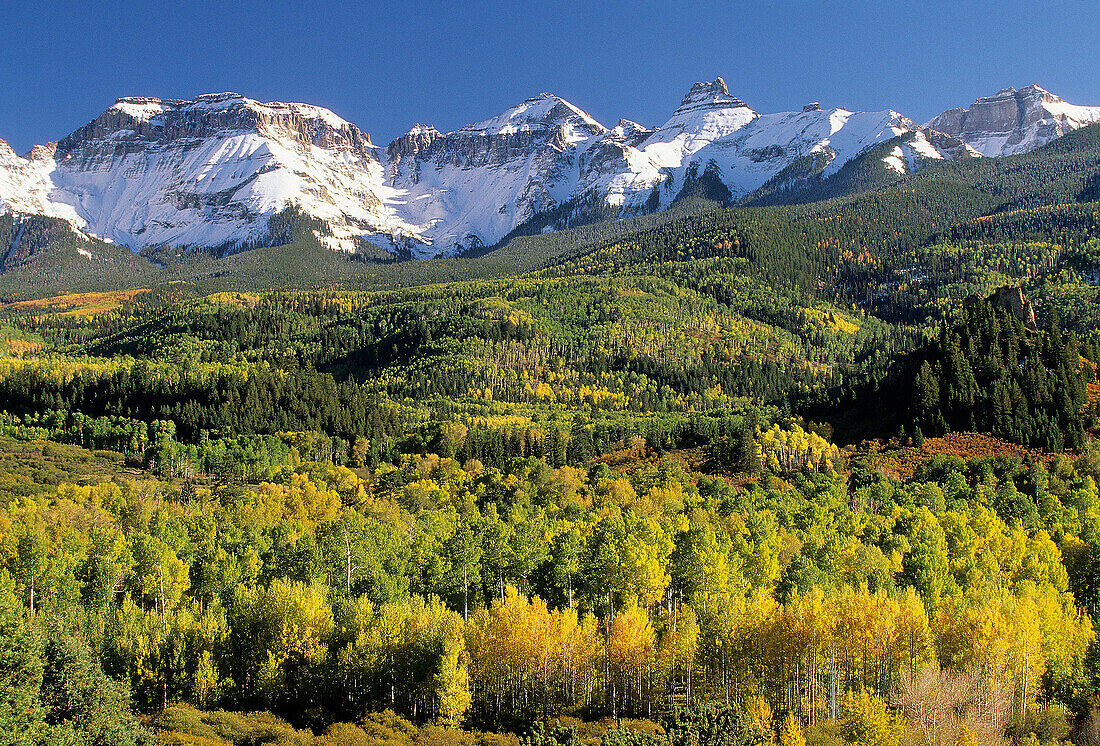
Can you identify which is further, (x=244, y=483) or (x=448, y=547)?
(x=244, y=483)

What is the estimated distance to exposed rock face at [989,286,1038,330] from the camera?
157 meters

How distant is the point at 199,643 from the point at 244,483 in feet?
275

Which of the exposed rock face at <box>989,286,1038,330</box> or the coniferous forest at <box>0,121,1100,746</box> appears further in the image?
the exposed rock face at <box>989,286,1038,330</box>

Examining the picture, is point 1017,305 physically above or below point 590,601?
above

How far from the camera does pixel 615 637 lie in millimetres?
56000

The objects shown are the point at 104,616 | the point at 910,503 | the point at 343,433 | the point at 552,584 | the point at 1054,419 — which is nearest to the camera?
→ the point at 104,616

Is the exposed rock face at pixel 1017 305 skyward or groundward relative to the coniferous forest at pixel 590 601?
skyward

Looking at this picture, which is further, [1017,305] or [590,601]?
[1017,305]

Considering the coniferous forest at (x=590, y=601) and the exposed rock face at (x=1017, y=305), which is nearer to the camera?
the coniferous forest at (x=590, y=601)

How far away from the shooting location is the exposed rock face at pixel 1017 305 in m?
157

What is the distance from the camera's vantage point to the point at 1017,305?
15838 cm

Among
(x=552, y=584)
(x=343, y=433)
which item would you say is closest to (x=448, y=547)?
(x=552, y=584)

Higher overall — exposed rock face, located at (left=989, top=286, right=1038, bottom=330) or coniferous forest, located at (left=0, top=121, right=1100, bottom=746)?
exposed rock face, located at (left=989, top=286, right=1038, bottom=330)

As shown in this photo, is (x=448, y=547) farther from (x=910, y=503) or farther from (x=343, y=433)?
(x=343, y=433)
